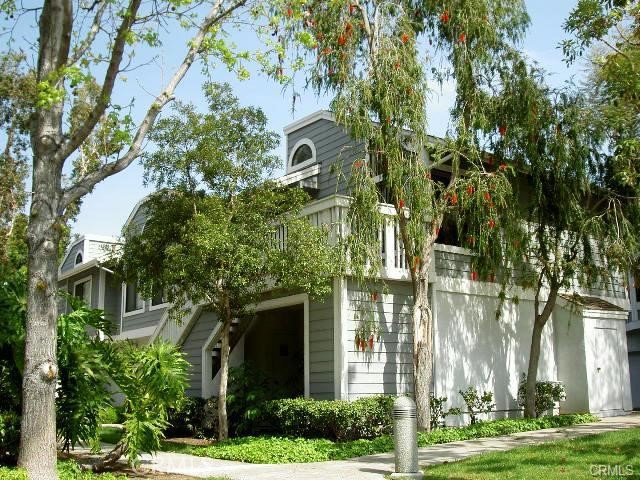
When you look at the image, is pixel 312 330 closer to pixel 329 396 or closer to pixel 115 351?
pixel 329 396

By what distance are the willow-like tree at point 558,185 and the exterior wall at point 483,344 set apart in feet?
2.57

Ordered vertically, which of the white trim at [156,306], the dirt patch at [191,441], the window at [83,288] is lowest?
the dirt patch at [191,441]

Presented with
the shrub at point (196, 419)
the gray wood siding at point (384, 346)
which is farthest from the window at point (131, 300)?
the gray wood siding at point (384, 346)

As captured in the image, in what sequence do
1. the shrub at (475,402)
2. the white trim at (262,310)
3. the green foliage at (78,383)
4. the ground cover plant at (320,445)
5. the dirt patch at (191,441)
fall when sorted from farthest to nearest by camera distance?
the shrub at (475,402) < the dirt patch at (191,441) < the white trim at (262,310) < the ground cover plant at (320,445) < the green foliage at (78,383)

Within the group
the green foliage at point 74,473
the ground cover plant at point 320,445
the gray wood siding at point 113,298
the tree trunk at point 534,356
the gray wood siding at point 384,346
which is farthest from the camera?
the gray wood siding at point 113,298

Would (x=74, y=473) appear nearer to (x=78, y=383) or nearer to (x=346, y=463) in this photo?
(x=78, y=383)

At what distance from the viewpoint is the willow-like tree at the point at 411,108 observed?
1266 cm

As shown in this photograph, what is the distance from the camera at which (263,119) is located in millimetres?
14008

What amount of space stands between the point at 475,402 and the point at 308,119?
8944 mm

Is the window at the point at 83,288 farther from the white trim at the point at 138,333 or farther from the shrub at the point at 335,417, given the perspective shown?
the shrub at the point at 335,417

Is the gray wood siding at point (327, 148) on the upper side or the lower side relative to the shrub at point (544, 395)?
upper

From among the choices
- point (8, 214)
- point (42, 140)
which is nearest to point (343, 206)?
point (42, 140)

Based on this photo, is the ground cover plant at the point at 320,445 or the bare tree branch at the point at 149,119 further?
the ground cover plant at the point at 320,445

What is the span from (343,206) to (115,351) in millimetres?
5092
